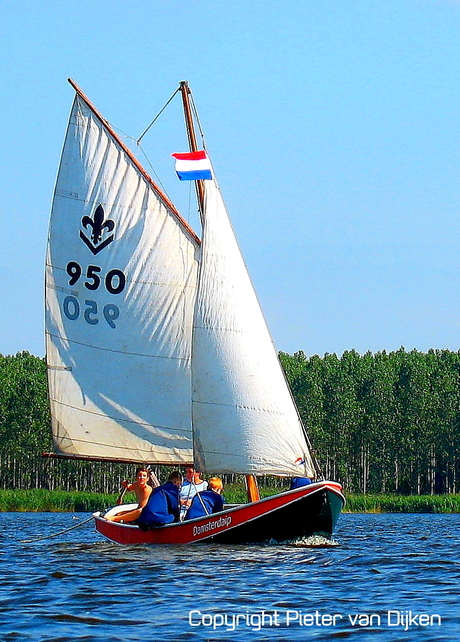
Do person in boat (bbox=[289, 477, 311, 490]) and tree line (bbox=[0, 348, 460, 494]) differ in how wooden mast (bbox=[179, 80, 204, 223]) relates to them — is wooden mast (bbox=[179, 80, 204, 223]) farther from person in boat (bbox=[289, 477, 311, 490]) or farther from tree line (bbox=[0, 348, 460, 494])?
tree line (bbox=[0, 348, 460, 494])

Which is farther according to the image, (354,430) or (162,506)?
(354,430)

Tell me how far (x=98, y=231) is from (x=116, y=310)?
2455 mm

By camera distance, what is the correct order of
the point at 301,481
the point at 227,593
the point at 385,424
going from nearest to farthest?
1. the point at 227,593
2. the point at 301,481
3. the point at 385,424

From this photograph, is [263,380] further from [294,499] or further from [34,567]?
[34,567]

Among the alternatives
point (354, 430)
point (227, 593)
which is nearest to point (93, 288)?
point (227, 593)

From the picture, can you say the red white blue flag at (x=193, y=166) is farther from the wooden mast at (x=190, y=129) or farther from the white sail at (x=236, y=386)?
the white sail at (x=236, y=386)

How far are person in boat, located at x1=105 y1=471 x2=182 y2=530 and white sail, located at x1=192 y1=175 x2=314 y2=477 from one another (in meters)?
1.21

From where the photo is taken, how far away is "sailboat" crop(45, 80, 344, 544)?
2705 centimetres

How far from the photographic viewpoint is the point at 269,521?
25578mm

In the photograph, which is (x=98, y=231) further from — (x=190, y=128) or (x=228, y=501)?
(x=228, y=501)

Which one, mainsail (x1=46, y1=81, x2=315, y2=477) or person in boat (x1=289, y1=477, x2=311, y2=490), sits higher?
mainsail (x1=46, y1=81, x2=315, y2=477)

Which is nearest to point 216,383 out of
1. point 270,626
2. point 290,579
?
point 290,579

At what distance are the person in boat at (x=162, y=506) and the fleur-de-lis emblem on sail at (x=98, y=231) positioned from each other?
8.09 m

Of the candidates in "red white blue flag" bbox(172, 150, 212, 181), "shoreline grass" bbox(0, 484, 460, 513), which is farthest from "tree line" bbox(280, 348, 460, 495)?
"red white blue flag" bbox(172, 150, 212, 181)
